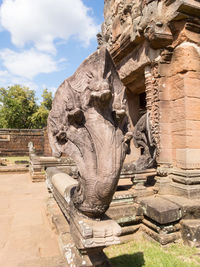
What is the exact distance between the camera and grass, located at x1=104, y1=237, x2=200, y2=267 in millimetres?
2408

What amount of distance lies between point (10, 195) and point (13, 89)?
31295 mm

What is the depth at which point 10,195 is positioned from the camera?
5250mm

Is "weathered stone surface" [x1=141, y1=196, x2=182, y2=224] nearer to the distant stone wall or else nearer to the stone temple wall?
the stone temple wall

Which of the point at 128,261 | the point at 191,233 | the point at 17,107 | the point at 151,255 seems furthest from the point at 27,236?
the point at 17,107

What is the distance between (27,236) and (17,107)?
30.3 metres

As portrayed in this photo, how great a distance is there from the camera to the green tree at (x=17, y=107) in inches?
1192

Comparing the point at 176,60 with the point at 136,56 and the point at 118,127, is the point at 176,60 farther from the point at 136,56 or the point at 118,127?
the point at 118,127

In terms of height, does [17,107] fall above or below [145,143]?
above

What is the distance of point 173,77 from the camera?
12.9 ft

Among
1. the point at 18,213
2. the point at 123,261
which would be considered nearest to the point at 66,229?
the point at 123,261

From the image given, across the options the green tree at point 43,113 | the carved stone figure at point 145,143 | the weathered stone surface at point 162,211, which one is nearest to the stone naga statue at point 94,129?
the weathered stone surface at point 162,211

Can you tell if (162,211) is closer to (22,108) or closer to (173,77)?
(173,77)

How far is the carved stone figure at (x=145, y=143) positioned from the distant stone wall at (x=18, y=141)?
17388mm

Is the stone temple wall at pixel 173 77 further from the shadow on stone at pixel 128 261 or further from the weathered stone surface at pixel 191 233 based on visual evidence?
the shadow on stone at pixel 128 261
